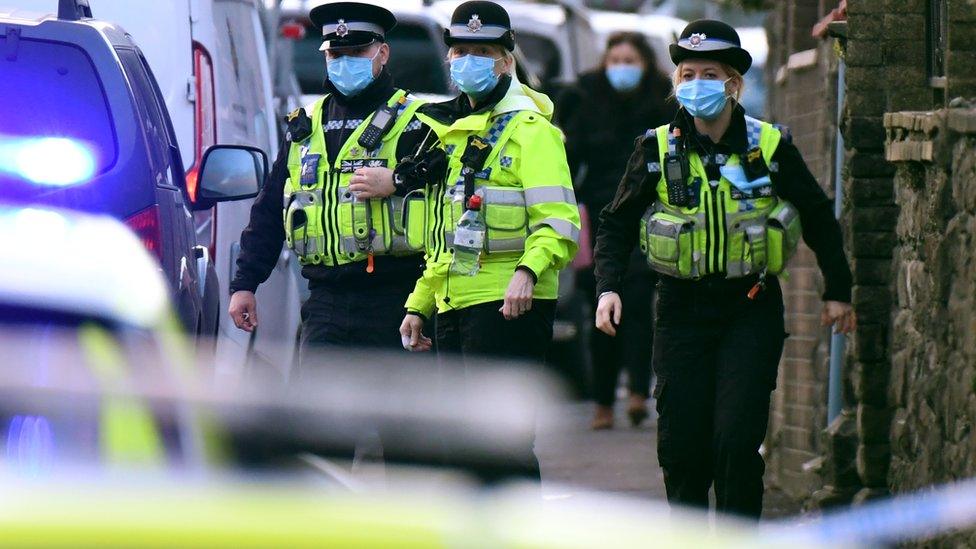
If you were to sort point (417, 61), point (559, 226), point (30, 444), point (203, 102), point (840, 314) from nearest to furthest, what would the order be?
point (30, 444), point (559, 226), point (840, 314), point (203, 102), point (417, 61)

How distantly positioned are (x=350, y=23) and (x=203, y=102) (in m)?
1.16

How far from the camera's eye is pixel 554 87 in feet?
59.4

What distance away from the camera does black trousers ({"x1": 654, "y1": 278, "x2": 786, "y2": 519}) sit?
6.71m

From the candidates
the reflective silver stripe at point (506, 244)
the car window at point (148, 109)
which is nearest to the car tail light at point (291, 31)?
the reflective silver stripe at point (506, 244)

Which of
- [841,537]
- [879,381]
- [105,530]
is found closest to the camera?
[105,530]

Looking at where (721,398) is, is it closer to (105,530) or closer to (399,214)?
(399,214)

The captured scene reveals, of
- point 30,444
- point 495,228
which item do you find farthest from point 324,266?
point 30,444

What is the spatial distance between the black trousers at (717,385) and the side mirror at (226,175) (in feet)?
4.30

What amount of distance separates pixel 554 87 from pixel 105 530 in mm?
15809

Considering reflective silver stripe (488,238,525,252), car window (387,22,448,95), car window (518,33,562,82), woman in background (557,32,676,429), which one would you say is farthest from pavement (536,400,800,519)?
car window (518,33,562,82)

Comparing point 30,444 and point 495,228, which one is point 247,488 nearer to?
point 30,444

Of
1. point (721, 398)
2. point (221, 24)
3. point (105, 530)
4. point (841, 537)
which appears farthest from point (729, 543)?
point (221, 24)

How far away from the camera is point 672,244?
6738 millimetres

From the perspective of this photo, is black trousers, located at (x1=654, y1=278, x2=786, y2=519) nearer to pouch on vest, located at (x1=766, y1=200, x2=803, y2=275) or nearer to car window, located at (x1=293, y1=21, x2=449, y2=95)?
pouch on vest, located at (x1=766, y1=200, x2=803, y2=275)
